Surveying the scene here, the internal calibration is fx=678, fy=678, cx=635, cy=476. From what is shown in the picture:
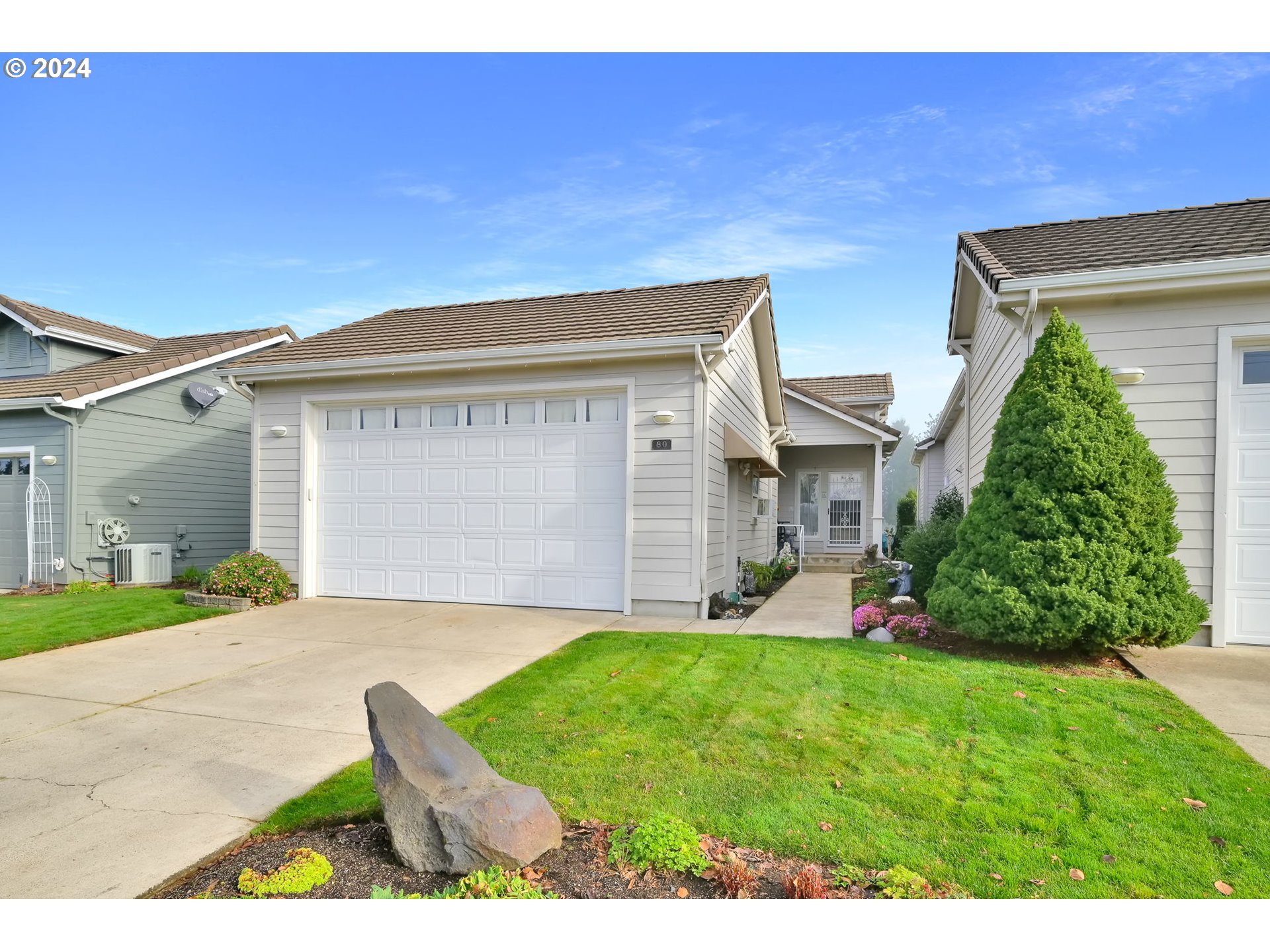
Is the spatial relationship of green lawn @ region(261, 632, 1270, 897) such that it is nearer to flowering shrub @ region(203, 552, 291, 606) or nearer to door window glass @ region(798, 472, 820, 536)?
flowering shrub @ region(203, 552, 291, 606)

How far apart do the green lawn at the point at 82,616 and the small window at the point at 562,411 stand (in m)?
5.11

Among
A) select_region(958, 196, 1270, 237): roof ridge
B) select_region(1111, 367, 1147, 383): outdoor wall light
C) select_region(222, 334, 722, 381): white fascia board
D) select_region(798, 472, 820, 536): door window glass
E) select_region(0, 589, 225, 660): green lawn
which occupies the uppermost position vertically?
select_region(958, 196, 1270, 237): roof ridge

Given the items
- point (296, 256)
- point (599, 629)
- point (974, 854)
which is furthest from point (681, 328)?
point (296, 256)

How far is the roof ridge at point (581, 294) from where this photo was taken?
1062cm

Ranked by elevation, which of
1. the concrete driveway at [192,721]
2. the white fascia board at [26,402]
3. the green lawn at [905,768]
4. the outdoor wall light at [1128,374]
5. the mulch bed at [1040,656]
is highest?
the white fascia board at [26,402]

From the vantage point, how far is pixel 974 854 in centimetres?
276

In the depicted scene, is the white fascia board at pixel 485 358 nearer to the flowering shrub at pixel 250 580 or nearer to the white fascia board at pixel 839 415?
the flowering shrub at pixel 250 580

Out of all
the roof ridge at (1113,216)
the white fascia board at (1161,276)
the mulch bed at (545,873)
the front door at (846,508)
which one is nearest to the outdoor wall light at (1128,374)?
the white fascia board at (1161,276)

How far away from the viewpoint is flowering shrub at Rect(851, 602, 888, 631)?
24.7 ft

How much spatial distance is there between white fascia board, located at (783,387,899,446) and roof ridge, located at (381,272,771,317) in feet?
21.6

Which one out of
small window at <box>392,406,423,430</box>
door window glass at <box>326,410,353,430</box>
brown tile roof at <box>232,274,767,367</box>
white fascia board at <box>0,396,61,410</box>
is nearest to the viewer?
brown tile roof at <box>232,274,767,367</box>

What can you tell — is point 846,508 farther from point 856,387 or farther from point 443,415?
point 443,415

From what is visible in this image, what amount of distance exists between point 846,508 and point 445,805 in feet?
55.9

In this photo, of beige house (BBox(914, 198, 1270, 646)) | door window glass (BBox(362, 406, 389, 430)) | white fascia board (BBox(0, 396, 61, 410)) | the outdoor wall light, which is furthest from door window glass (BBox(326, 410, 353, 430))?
the outdoor wall light
